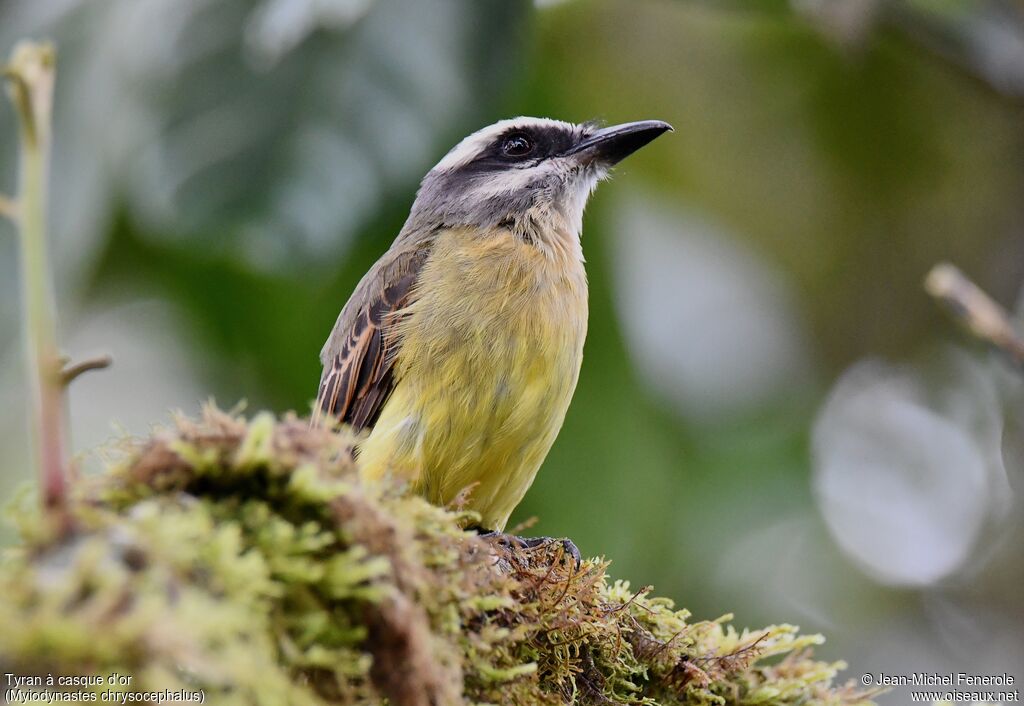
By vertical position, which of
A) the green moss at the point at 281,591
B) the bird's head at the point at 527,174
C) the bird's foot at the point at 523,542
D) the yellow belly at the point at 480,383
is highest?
the bird's head at the point at 527,174

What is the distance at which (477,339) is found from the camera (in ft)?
13.4

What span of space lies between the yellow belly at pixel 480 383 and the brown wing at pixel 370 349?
0.10 meters

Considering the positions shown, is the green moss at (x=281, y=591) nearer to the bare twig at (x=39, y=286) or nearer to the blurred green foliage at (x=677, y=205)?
the bare twig at (x=39, y=286)

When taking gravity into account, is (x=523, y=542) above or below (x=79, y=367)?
above

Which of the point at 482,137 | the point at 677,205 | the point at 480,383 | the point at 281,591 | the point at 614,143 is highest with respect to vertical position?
the point at 677,205

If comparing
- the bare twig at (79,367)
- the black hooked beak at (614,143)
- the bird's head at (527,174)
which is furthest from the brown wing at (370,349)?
the bare twig at (79,367)

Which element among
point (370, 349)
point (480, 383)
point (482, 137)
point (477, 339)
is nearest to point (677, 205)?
point (482, 137)

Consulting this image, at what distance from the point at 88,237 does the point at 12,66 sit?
156 inches

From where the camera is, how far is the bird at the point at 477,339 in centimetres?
398

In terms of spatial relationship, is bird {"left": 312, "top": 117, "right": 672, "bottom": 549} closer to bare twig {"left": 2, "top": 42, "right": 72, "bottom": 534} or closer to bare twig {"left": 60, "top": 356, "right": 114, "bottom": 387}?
bare twig {"left": 60, "top": 356, "right": 114, "bottom": 387}

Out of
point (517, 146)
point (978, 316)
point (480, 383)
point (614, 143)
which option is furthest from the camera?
point (517, 146)

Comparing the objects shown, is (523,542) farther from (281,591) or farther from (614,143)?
(614,143)

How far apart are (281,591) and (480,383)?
6.98 feet

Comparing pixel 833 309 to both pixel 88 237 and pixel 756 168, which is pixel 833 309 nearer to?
pixel 756 168
